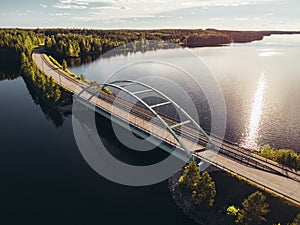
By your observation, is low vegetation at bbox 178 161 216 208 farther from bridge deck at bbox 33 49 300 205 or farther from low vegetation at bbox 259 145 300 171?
low vegetation at bbox 259 145 300 171

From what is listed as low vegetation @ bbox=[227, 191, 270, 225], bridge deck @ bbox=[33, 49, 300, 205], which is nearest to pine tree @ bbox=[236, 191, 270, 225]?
low vegetation @ bbox=[227, 191, 270, 225]

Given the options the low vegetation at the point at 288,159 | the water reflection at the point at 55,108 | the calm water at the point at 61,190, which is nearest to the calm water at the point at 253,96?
the low vegetation at the point at 288,159

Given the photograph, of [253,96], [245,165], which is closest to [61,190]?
[245,165]

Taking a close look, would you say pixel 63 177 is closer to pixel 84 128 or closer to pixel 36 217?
pixel 36 217

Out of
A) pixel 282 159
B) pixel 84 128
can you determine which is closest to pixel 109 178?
pixel 84 128

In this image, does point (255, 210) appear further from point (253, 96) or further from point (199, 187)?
point (253, 96)

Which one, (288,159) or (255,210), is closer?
(255,210)
